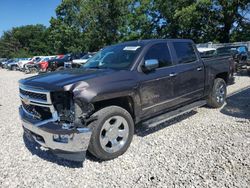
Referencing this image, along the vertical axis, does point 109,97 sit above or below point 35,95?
below

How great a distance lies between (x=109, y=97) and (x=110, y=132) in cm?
56

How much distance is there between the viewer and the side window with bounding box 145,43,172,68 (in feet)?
16.6

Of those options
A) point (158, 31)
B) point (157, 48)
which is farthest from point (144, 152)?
point (158, 31)

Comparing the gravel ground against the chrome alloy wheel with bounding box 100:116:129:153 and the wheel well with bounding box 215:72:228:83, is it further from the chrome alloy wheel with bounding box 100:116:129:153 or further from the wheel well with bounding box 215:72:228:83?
the wheel well with bounding box 215:72:228:83

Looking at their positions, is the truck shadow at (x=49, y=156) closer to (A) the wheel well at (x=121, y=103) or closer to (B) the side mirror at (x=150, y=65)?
(A) the wheel well at (x=121, y=103)

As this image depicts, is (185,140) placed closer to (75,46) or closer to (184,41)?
(184,41)

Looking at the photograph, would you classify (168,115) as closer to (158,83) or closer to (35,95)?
(158,83)

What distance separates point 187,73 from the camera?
565cm

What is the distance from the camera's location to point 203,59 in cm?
652

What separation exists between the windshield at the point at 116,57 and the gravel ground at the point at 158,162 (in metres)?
1.48

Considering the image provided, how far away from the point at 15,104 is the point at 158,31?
28.9 meters

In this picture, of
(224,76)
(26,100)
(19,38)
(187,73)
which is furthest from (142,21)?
(19,38)

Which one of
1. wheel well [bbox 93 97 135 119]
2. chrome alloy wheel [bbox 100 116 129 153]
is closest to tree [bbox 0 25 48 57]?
wheel well [bbox 93 97 135 119]

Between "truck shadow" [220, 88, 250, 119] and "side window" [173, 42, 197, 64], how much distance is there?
67.6 inches
